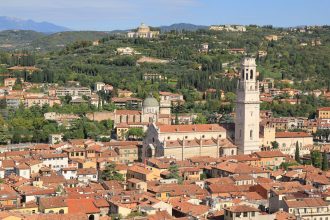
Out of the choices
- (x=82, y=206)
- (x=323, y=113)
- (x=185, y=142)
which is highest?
(x=185, y=142)

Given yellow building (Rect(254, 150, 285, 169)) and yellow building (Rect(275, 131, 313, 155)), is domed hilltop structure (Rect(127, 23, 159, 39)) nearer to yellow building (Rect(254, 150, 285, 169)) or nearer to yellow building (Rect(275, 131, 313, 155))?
yellow building (Rect(275, 131, 313, 155))

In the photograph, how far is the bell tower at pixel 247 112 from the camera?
42094 mm

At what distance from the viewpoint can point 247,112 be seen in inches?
1658

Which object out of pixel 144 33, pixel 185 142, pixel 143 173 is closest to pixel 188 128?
pixel 185 142

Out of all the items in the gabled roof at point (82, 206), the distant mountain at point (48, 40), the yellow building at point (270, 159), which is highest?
the distant mountain at point (48, 40)

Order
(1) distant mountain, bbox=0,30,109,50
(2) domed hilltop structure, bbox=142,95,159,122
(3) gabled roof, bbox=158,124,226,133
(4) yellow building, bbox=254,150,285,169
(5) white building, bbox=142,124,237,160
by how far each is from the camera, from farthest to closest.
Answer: (1) distant mountain, bbox=0,30,109,50, (2) domed hilltop structure, bbox=142,95,159,122, (3) gabled roof, bbox=158,124,226,133, (5) white building, bbox=142,124,237,160, (4) yellow building, bbox=254,150,285,169

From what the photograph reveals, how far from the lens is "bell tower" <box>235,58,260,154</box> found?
42.1m

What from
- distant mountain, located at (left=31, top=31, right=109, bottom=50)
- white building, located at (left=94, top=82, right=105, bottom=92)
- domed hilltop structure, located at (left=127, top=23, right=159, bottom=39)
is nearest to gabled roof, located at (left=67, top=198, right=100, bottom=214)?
white building, located at (left=94, top=82, right=105, bottom=92)

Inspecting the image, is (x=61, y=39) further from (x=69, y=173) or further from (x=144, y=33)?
(x=69, y=173)

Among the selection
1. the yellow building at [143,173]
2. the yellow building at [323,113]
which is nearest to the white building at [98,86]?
A: the yellow building at [323,113]

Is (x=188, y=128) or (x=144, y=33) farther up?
(x=144, y=33)

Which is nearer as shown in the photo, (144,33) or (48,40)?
(144,33)

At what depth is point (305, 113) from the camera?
211 feet

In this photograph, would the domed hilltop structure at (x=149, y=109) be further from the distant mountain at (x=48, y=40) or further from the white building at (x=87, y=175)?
the distant mountain at (x=48, y=40)
